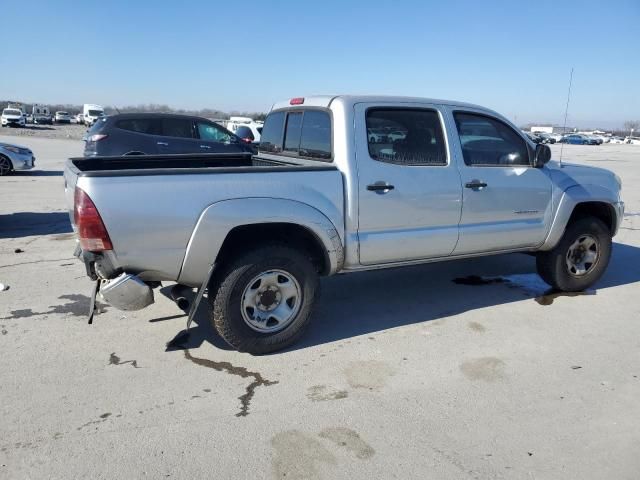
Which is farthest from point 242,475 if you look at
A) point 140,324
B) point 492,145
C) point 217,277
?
point 492,145

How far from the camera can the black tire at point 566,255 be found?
Result: 5.38 meters

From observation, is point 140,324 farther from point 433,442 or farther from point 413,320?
point 433,442

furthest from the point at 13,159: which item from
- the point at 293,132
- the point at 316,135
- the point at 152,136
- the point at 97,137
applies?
the point at 316,135

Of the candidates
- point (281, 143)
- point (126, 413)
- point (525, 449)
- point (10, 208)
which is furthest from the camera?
point (10, 208)

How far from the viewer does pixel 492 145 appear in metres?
4.88

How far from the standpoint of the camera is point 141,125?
11.8 m

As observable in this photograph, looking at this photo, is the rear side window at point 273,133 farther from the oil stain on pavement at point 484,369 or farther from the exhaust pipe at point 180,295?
the oil stain on pavement at point 484,369

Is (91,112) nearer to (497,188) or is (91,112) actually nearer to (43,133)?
(43,133)

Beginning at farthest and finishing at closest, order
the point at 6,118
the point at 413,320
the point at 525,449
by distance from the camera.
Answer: the point at 6,118 < the point at 413,320 < the point at 525,449

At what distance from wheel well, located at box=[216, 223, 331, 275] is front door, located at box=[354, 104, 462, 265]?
339mm

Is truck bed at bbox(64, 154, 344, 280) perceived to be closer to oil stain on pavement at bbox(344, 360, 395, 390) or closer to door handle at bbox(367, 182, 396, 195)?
door handle at bbox(367, 182, 396, 195)

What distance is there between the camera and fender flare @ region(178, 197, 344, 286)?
3.56 meters

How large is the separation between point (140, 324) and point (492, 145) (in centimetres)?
353

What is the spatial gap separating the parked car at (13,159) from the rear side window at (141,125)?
352cm
